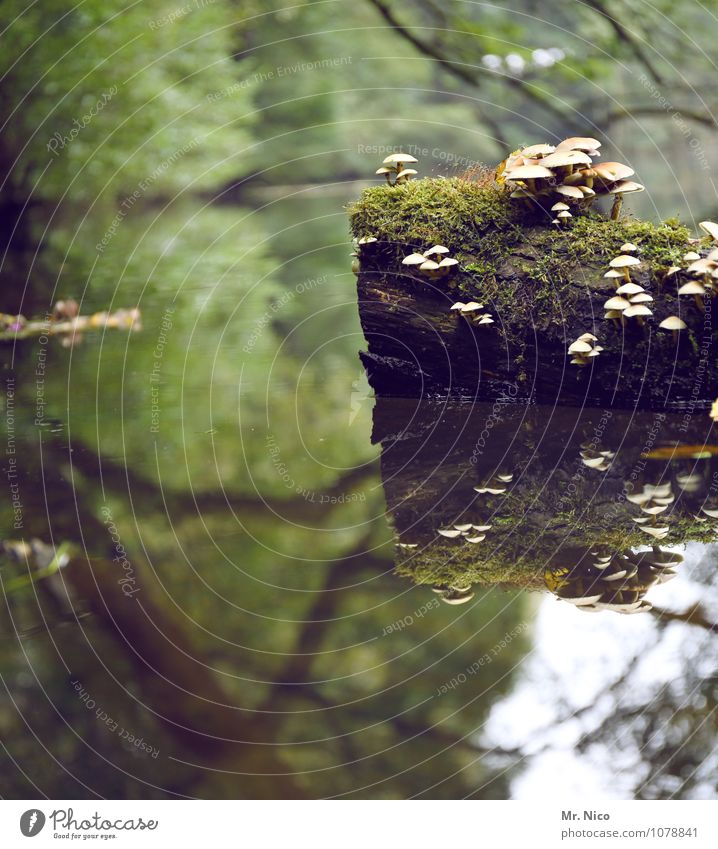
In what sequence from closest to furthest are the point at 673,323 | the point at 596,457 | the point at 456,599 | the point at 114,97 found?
the point at 456,599
the point at 596,457
the point at 673,323
the point at 114,97

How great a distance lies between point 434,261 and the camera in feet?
12.1

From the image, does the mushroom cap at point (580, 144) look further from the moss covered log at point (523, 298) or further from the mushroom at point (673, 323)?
the mushroom at point (673, 323)

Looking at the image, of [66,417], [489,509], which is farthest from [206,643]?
[66,417]

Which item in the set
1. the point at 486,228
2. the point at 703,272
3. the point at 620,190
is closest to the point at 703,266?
the point at 703,272

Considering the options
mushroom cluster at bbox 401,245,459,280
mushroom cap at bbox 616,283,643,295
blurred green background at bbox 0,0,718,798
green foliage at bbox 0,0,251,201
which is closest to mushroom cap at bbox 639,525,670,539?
blurred green background at bbox 0,0,718,798

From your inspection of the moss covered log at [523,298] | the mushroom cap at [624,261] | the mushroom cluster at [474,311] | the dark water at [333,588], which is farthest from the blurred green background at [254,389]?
the mushroom cap at [624,261]

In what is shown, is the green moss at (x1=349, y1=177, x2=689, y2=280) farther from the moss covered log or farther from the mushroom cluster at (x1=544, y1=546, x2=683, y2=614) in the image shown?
the mushroom cluster at (x1=544, y1=546, x2=683, y2=614)

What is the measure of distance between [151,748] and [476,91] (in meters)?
8.47

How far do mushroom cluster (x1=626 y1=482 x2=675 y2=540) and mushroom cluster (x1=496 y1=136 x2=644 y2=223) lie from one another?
1.32 m

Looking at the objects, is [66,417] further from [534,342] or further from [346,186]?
[346,186]

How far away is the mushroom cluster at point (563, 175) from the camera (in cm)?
345

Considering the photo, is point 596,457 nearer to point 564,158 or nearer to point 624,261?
point 624,261

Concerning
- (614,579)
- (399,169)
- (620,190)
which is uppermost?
(399,169)

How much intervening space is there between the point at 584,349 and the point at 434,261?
757 millimetres
